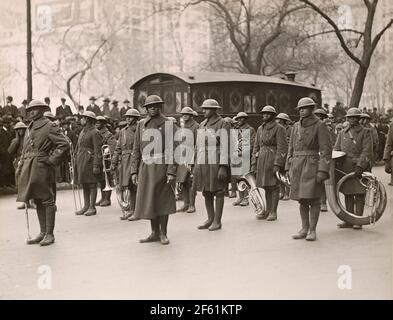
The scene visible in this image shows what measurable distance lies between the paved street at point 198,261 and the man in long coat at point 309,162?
472 mm

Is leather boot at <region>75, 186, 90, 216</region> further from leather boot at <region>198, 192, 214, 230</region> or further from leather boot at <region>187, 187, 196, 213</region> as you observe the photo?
leather boot at <region>198, 192, 214, 230</region>

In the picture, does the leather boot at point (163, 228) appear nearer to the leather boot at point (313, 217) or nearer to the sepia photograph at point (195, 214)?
the sepia photograph at point (195, 214)

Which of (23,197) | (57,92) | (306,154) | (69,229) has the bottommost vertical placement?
(69,229)

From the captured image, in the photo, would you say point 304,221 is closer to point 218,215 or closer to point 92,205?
point 218,215

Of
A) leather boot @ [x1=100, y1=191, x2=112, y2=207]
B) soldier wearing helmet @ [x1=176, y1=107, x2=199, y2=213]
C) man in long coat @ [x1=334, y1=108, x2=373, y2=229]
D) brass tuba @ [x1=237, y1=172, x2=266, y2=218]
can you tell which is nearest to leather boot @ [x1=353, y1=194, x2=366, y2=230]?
man in long coat @ [x1=334, y1=108, x2=373, y2=229]

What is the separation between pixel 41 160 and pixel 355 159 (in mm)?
4927

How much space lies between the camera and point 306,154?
8656mm

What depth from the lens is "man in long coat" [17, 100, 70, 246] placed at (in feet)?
27.5

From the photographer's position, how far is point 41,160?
27.7 ft

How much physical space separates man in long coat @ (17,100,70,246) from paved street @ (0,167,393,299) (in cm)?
70

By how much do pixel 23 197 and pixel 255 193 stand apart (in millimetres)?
4359

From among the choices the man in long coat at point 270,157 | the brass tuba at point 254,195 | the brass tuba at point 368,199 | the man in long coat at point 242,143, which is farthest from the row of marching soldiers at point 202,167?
the man in long coat at point 242,143
